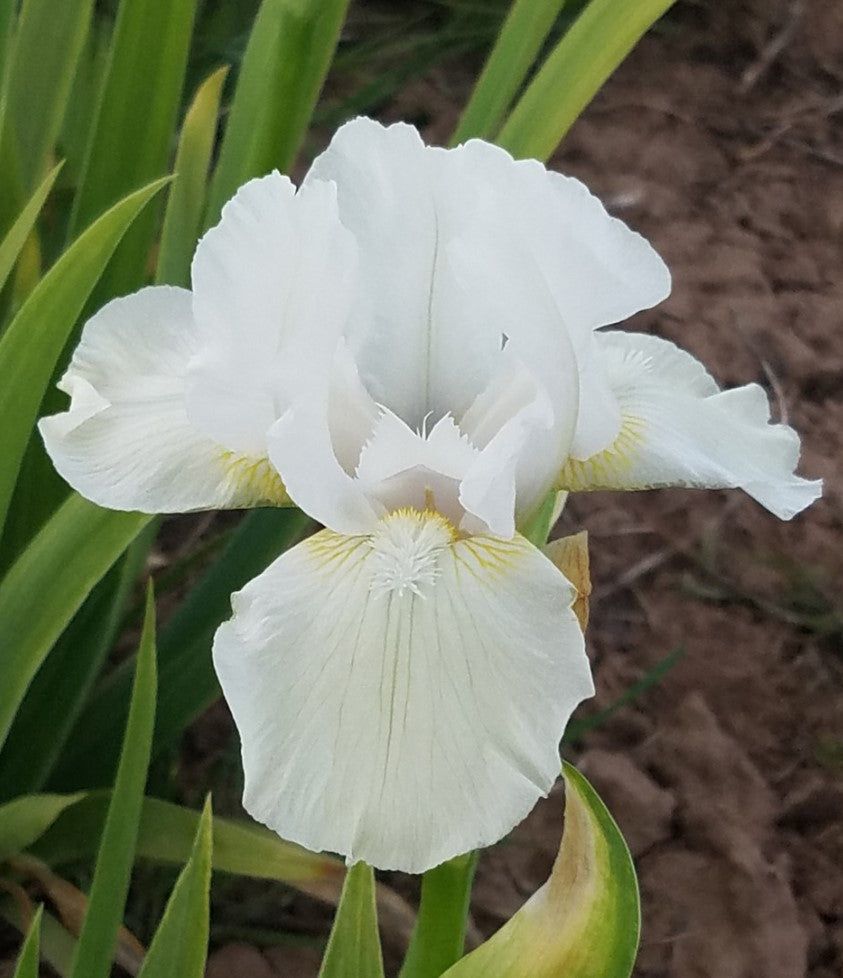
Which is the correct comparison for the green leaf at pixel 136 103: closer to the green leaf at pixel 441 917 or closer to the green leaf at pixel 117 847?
the green leaf at pixel 117 847

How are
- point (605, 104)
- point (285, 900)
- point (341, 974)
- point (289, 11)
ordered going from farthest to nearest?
point (605, 104)
point (285, 900)
point (289, 11)
point (341, 974)

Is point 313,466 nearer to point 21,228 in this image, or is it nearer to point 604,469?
point 604,469

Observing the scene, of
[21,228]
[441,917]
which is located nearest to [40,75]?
[21,228]

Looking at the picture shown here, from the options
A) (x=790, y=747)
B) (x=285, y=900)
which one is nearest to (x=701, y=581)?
(x=790, y=747)

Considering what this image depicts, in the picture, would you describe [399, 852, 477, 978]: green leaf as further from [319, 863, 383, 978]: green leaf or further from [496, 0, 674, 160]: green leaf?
[496, 0, 674, 160]: green leaf

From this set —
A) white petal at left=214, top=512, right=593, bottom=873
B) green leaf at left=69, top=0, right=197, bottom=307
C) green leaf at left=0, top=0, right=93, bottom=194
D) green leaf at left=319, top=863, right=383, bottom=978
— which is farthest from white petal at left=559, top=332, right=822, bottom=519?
green leaf at left=0, top=0, right=93, bottom=194

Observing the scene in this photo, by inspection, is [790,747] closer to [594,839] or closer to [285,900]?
Result: [285,900]
